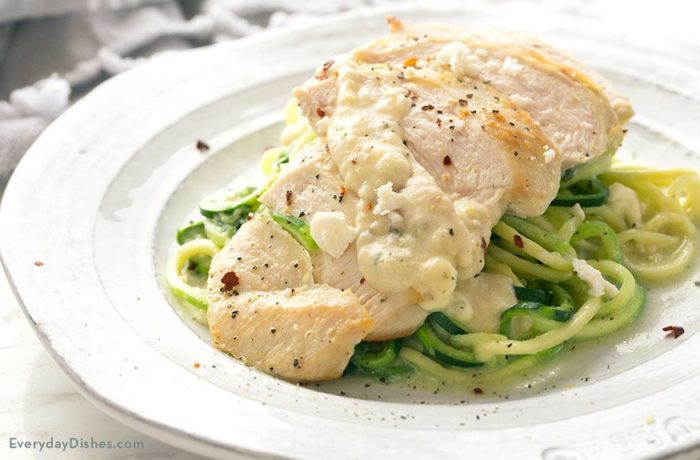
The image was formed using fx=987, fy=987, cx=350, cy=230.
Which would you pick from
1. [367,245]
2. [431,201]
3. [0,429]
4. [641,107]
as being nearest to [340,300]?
[367,245]

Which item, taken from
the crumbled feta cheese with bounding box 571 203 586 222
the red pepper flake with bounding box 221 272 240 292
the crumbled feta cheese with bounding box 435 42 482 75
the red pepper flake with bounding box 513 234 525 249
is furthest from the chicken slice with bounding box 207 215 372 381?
the crumbled feta cheese with bounding box 571 203 586 222

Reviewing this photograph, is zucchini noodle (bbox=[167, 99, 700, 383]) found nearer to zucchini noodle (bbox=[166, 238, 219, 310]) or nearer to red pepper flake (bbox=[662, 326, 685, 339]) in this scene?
zucchini noodle (bbox=[166, 238, 219, 310])

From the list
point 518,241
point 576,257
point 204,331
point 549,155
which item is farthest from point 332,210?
point 576,257

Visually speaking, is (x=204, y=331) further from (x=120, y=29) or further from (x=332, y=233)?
(x=120, y=29)

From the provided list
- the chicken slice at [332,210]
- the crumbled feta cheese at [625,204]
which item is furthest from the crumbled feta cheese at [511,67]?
the chicken slice at [332,210]

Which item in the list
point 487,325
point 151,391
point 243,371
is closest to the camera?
point 151,391

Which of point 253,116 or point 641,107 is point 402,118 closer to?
point 253,116
